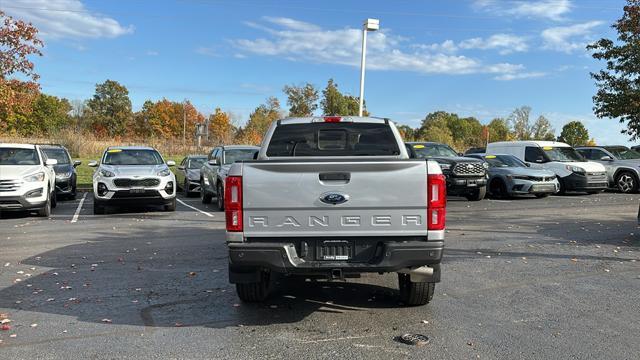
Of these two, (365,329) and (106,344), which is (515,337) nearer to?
(365,329)

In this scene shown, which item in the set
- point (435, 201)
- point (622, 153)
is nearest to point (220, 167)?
point (435, 201)

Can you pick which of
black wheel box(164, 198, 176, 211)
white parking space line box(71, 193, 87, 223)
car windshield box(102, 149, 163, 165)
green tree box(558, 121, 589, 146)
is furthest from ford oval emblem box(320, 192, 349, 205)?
green tree box(558, 121, 589, 146)

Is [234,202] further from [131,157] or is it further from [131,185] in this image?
[131,157]

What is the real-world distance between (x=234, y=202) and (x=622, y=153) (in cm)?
2054

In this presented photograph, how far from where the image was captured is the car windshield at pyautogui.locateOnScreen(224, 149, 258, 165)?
1429 centimetres

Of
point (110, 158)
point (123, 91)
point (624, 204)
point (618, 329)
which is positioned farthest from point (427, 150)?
point (123, 91)

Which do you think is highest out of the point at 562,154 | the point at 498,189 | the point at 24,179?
the point at 562,154

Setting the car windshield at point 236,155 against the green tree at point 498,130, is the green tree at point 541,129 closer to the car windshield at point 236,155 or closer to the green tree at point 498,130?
the green tree at point 498,130

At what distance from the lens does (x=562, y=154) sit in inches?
757

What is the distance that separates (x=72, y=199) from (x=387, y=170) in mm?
15727

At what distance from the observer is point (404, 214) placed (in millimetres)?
4531

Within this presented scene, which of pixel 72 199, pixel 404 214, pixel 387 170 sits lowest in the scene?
pixel 72 199

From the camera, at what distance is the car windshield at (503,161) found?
1777 cm

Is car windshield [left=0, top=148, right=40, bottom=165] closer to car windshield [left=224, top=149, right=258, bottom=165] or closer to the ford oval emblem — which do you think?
car windshield [left=224, top=149, right=258, bottom=165]
